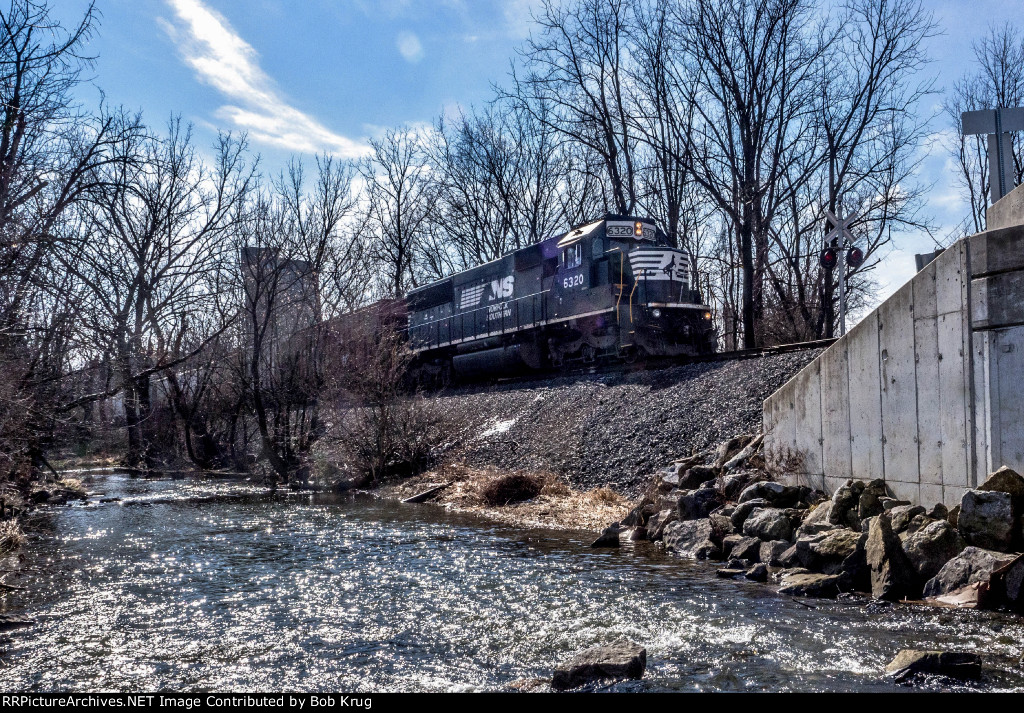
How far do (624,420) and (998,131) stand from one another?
7639mm

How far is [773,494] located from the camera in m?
9.12

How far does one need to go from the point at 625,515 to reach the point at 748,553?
319cm

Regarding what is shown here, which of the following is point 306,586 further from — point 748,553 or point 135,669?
point 748,553

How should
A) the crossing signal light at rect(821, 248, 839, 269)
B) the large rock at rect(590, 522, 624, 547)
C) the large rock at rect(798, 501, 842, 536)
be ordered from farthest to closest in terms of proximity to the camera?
the crossing signal light at rect(821, 248, 839, 269) < the large rock at rect(590, 522, 624, 547) < the large rock at rect(798, 501, 842, 536)

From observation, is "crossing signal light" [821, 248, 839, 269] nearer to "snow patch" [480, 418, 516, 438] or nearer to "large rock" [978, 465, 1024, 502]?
"snow patch" [480, 418, 516, 438]

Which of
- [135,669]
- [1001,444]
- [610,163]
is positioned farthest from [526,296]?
[135,669]

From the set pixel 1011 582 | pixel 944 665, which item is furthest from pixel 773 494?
pixel 944 665

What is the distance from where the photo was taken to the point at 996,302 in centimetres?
690

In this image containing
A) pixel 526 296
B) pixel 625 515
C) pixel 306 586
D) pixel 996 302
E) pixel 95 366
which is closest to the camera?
pixel 996 302

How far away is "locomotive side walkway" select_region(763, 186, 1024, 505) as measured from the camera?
6816mm

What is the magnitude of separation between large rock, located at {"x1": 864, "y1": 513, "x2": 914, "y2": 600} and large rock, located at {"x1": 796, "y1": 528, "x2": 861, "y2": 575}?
0.17 meters

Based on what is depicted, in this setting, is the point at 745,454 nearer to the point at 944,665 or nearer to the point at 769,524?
the point at 769,524

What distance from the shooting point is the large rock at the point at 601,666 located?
4.57 meters

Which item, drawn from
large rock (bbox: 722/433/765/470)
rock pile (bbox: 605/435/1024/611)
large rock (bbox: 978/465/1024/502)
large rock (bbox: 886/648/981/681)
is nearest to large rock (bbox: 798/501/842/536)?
rock pile (bbox: 605/435/1024/611)
